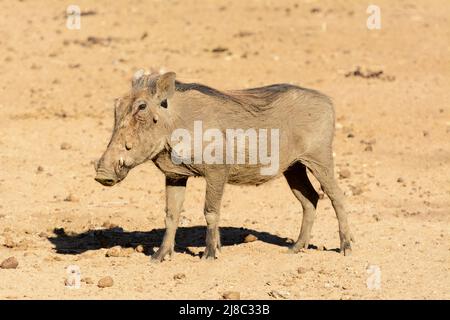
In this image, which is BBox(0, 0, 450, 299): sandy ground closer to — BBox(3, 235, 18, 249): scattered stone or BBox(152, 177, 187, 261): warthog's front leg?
BBox(3, 235, 18, 249): scattered stone

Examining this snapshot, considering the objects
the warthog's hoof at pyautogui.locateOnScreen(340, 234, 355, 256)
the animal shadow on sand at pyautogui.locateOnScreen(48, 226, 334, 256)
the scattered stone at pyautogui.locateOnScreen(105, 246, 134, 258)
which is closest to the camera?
the scattered stone at pyautogui.locateOnScreen(105, 246, 134, 258)

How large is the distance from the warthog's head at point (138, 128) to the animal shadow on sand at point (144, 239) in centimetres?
101

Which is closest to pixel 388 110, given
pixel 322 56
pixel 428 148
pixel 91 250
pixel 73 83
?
pixel 428 148

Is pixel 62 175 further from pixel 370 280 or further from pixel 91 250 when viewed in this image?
pixel 370 280

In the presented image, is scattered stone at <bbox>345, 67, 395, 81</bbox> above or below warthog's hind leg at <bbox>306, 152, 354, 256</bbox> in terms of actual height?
above

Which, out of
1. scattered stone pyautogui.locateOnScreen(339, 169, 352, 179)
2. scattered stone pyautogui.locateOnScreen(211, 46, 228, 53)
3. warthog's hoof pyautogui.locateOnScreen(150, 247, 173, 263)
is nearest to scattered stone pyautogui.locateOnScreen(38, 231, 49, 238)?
warthog's hoof pyautogui.locateOnScreen(150, 247, 173, 263)

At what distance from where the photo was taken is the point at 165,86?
6.78 meters

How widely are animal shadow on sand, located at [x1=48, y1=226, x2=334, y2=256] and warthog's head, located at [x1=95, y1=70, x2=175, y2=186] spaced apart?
39.7 inches

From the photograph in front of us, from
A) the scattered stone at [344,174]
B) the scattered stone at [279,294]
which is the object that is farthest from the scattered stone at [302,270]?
the scattered stone at [344,174]

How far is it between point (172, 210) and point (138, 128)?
2.55 ft

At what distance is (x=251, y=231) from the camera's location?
816 centimetres

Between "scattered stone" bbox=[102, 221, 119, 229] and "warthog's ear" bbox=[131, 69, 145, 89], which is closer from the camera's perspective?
"warthog's ear" bbox=[131, 69, 145, 89]

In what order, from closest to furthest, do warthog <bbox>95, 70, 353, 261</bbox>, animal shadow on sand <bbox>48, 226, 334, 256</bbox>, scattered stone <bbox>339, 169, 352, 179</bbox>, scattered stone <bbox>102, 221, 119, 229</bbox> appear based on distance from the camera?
warthog <bbox>95, 70, 353, 261</bbox>, animal shadow on sand <bbox>48, 226, 334, 256</bbox>, scattered stone <bbox>102, 221, 119, 229</bbox>, scattered stone <bbox>339, 169, 352, 179</bbox>

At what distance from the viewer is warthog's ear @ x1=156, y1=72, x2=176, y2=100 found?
674cm
